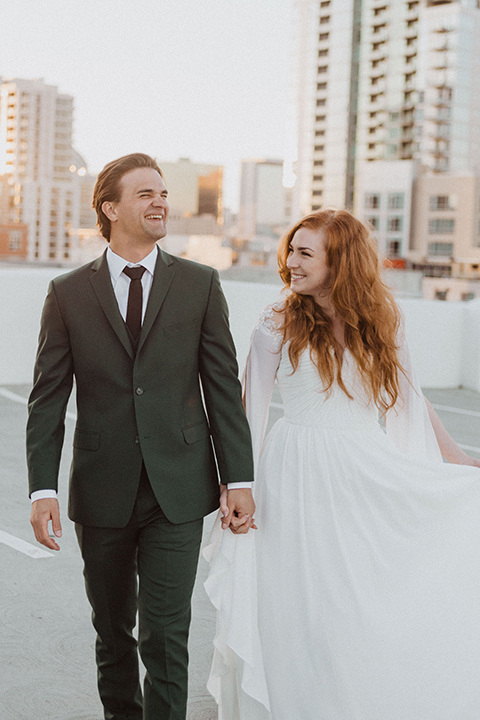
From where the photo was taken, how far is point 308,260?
3.01m

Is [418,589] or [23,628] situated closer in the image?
[418,589]

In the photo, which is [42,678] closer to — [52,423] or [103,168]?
[52,423]

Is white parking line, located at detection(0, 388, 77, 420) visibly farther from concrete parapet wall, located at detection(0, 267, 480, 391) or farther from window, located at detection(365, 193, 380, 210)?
window, located at detection(365, 193, 380, 210)

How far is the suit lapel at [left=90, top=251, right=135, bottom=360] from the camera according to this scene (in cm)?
264

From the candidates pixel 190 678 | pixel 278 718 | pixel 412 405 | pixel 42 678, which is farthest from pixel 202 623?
pixel 412 405

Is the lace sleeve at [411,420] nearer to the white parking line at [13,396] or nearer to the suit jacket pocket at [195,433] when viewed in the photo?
the suit jacket pocket at [195,433]

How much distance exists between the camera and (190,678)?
11.6 ft

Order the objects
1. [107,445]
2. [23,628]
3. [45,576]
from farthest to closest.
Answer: [45,576]
[23,628]
[107,445]

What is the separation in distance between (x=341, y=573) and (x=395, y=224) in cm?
10774

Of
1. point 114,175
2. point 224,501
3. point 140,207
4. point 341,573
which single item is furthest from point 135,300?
point 341,573

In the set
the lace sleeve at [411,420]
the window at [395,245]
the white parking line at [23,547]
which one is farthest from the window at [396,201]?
the lace sleeve at [411,420]

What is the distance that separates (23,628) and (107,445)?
1659 millimetres

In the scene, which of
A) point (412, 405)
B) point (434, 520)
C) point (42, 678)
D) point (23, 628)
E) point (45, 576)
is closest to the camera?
point (434, 520)

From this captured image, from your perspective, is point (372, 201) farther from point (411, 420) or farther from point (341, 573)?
point (341, 573)
